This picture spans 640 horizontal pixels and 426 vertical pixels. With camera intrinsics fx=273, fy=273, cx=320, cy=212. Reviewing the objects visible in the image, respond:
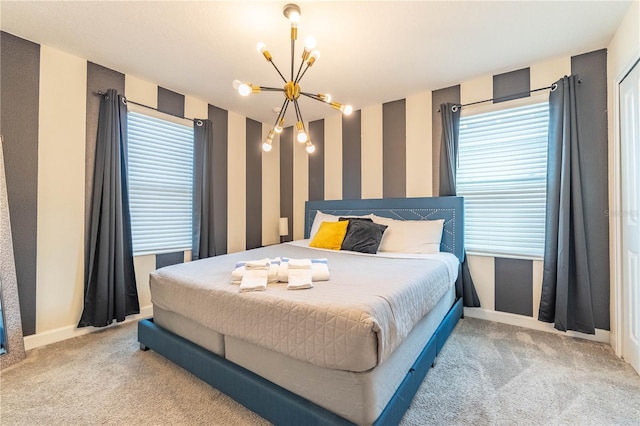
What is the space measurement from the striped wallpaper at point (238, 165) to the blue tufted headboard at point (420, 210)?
0.60 ft

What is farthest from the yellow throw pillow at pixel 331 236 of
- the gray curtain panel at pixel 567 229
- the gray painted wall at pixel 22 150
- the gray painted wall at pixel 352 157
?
the gray painted wall at pixel 22 150

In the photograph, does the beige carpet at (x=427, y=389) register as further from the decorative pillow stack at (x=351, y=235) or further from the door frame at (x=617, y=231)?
the decorative pillow stack at (x=351, y=235)

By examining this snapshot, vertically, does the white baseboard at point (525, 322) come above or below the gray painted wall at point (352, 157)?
below

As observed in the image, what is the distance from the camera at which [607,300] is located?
234cm

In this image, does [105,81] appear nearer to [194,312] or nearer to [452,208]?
[194,312]

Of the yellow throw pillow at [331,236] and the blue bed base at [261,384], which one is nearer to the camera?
the blue bed base at [261,384]

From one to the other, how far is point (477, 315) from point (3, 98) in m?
4.73

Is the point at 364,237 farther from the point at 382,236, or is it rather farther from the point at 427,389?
the point at 427,389

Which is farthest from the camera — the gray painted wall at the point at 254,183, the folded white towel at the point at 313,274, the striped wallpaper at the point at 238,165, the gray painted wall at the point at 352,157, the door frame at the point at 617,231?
the gray painted wall at the point at 254,183

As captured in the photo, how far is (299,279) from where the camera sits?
164cm

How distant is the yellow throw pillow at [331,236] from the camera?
3.07 metres

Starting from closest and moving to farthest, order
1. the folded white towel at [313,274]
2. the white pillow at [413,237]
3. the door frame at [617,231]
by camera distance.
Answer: the folded white towel at [313,274], the door frame at [617,231], the white pillow at [413,237]

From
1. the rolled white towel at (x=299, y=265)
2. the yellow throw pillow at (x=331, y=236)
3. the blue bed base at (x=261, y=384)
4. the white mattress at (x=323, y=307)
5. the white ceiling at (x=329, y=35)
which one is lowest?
the blue bed base at (x=261, y=384)

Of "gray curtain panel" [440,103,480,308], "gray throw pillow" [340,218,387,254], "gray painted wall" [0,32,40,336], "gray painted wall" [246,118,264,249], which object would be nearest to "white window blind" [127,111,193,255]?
"gray painted wall" [0,32,40,336]
